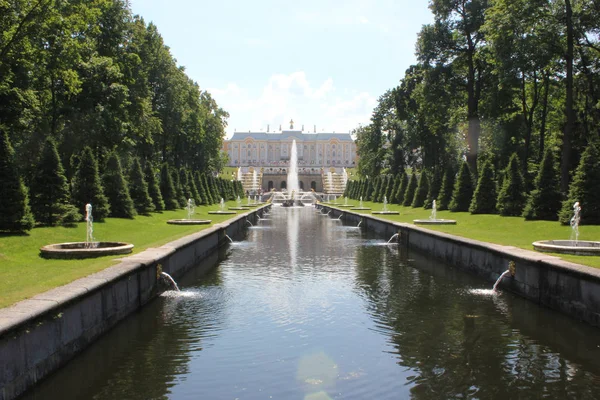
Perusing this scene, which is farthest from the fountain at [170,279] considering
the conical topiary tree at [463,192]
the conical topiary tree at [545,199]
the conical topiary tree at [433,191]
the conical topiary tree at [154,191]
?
the conical topiary tree at [433,191]

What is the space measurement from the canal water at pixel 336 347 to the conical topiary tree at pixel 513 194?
12.6 meters

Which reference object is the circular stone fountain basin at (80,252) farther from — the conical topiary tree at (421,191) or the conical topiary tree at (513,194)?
the conical topiary tree at (421,191)

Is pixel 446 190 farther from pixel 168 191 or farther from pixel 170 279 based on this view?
pixel 170 279

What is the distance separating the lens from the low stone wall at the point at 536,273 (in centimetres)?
784

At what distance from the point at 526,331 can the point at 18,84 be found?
927 inches

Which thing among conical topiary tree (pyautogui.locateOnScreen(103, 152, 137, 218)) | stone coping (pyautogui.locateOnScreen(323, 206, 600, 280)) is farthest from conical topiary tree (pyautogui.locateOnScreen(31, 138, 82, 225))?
stone coping (pyautogui.locateOnScreen(323, 206, 600, 280))

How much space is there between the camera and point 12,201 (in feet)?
43.0

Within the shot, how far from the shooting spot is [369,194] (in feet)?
182

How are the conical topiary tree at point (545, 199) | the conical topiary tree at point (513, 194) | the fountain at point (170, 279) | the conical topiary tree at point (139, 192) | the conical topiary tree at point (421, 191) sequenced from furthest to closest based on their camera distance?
the conical topiary tree at point (421, 191)
the conical topiary tree at point (139, 192)
the conical topiary tree at point (513, 194)
the conical topiary tree at point (545, 199)
the fountain at point (170, 279)

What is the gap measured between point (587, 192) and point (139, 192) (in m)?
19.9

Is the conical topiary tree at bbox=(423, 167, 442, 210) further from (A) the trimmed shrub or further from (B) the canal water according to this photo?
(B) the canal water

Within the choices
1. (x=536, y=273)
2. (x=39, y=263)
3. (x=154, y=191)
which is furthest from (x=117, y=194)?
(x=536, y=273)

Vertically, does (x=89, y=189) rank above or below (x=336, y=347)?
above

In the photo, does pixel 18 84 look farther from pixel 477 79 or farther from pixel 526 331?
pixel 477 79
